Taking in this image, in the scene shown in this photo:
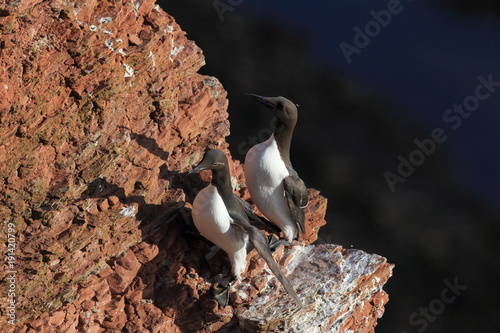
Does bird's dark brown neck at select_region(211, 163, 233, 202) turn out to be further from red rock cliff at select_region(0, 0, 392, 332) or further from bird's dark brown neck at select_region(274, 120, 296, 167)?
bird's dark brown neck at select_region(274, 120, 296, 167)

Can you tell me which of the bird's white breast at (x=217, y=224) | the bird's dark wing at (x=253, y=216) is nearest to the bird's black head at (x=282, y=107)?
the bird's dark wing at (x=253, y=216)

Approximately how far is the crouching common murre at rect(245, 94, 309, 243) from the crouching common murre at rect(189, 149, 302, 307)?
3.34 feet

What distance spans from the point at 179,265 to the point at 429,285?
12852 millimetres

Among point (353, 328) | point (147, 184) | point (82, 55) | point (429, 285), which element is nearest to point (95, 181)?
point (147, 184)

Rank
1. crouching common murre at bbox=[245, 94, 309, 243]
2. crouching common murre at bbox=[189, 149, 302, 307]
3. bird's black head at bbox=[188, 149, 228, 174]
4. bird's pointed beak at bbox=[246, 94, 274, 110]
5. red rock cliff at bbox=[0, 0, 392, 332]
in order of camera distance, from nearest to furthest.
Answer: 1. red rock cliff at bbox=[0, 0, 392, 332]
2. bird's black head at bbox=[188, 149, 228, 174]
3. crouching common murre at bbox=[189, 149, 302, 307]
4. bird's pointed beak at bbox=[246, 94, 274, 110]
5. crouching common murre at bbox=[245, 94, 309, 243]

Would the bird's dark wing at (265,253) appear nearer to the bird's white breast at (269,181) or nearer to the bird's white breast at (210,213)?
the bird's white breast at (210,213)

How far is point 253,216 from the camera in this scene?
10906 mm

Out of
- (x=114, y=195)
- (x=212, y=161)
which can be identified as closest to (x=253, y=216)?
(x=212, y=161)

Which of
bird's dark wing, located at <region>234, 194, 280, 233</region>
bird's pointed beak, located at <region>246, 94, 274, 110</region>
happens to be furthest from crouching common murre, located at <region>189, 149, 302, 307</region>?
bird's pointed beak, located at <region>246, 94, 274, 110</region>

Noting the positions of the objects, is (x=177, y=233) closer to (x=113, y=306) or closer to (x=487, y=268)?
(x=113, y=306)

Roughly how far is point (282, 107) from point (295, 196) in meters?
1.24

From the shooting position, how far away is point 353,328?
36.9 feet

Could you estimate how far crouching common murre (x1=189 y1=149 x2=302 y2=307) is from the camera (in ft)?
32.3

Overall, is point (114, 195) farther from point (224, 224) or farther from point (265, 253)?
point (265, 253)
